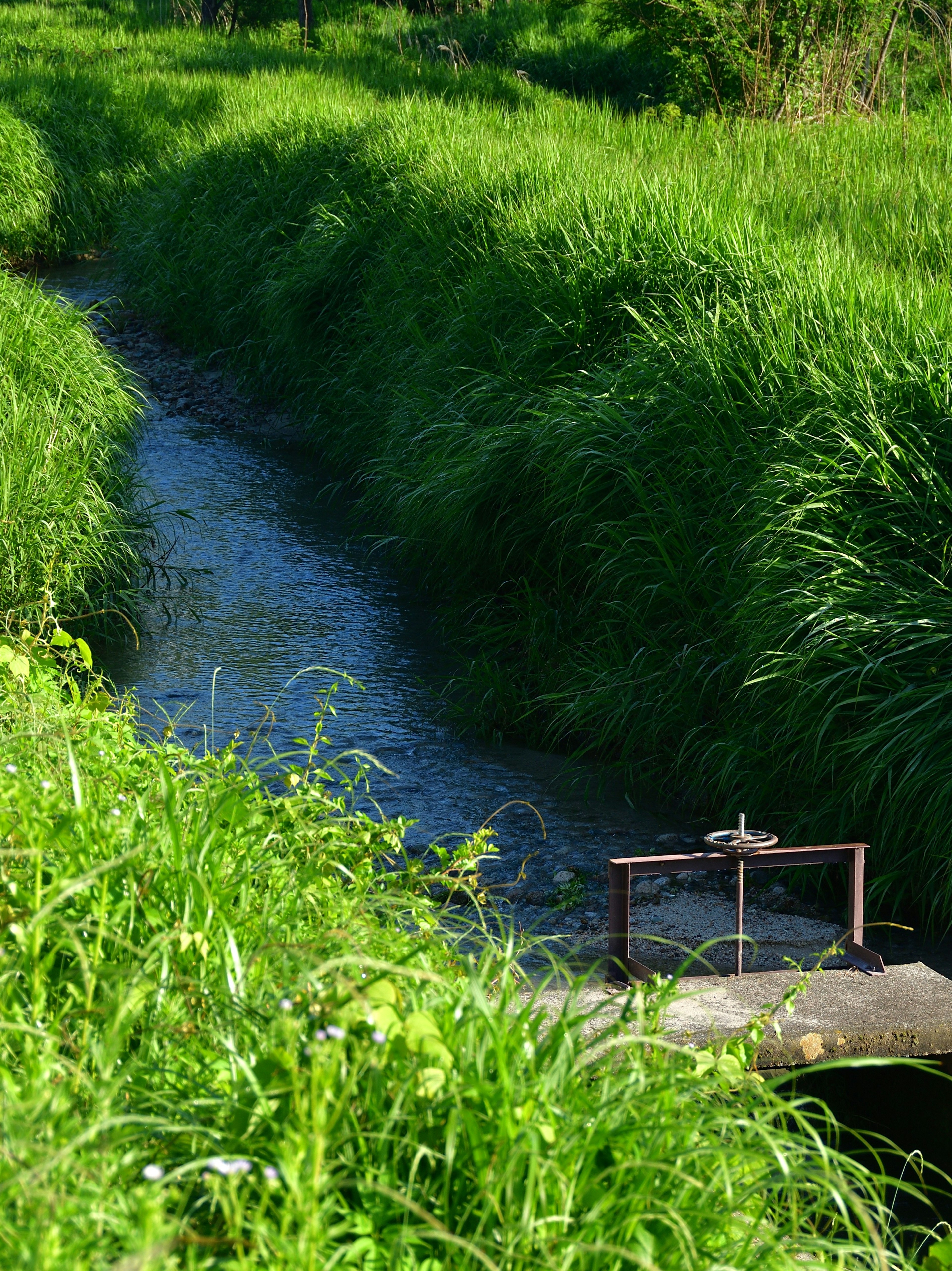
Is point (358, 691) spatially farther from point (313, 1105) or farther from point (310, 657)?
point (313, 1105)

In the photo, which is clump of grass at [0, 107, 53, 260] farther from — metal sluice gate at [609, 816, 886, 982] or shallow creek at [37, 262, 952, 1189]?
metal sluice gate at [609, 816, 886, 982]

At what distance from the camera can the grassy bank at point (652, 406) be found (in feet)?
12.7

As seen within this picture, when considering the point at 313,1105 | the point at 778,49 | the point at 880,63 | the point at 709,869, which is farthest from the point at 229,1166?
the point at 778,49

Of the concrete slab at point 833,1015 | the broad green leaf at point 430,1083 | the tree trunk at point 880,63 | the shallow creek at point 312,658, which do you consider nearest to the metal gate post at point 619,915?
the concrete slab at point 833,1015

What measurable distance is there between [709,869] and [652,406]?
2.27 meters

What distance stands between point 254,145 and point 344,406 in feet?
11.9

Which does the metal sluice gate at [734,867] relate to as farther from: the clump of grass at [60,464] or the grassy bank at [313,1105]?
the clump of grass at [60,464]

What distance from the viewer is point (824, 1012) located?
2812 millimetres

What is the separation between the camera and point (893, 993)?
290 cm

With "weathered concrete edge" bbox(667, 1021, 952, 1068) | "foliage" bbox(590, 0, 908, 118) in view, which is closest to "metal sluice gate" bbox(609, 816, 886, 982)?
"weathered concrete edge" bbox(667, 1021, 952, 1068)

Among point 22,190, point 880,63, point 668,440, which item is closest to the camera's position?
point 668,440

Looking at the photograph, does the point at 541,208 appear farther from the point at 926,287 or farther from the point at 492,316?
the point at 926,287

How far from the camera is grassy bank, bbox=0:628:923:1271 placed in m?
1.45

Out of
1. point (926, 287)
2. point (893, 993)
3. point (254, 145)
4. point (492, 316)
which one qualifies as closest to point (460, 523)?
point (492, 316)
